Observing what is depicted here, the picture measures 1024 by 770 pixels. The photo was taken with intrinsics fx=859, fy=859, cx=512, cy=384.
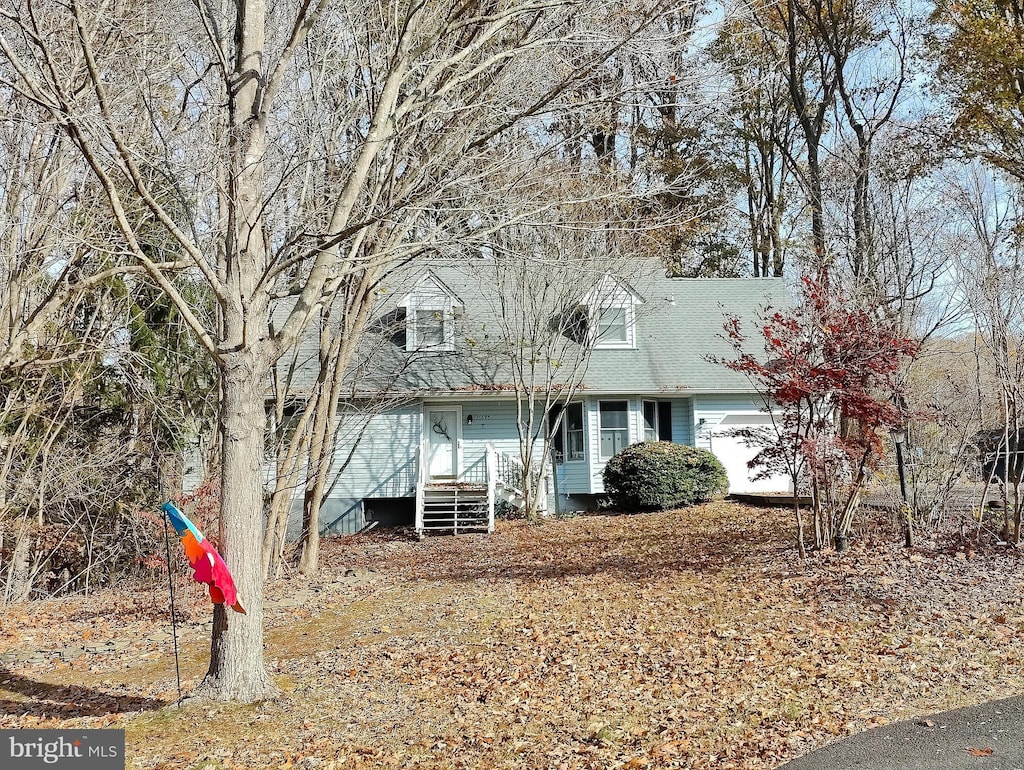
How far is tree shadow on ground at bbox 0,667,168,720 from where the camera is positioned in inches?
262

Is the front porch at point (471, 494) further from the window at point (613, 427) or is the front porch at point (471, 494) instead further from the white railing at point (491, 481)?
the window at point (613, 427)

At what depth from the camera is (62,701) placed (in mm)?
7180

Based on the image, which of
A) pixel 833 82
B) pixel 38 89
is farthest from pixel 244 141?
pixel 833 82

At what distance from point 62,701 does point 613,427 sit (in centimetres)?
1445

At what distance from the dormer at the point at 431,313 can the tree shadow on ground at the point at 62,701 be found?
11721mm

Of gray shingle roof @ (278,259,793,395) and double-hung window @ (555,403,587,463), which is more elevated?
gray shingle roof @ (278,259,793,395)

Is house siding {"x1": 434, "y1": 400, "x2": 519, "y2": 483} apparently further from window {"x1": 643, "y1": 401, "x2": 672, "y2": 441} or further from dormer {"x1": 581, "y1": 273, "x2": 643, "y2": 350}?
window {"x1": 643, "y1": 401, "x2": 672, "y2": 441}

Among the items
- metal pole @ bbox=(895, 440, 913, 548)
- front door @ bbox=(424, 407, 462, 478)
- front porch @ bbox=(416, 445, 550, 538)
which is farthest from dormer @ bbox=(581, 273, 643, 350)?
metal pole @ bbox=(895, 440, 913, 548)

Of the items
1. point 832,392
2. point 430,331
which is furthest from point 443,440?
point 832,392

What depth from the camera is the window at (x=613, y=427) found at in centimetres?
2008

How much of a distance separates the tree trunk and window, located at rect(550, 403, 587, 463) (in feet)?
45.8

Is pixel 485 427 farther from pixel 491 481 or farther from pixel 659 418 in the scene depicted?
pixel 659 418

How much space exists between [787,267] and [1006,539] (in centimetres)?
1675

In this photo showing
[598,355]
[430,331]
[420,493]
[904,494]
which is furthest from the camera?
[598,355]
